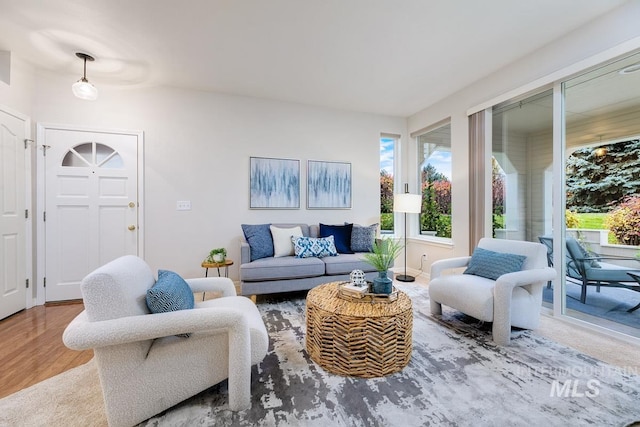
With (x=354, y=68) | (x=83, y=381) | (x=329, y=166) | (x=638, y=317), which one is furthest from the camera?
(x=329, y=166)

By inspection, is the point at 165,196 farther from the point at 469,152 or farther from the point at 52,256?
the point at 469,152

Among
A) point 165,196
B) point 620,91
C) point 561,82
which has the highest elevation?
point 561,82

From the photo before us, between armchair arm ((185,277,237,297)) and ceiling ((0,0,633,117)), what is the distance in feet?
7.06

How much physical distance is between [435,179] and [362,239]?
160cm

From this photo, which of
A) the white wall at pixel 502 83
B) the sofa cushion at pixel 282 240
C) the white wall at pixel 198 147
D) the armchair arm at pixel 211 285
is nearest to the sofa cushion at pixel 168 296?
the armchair arm at pixel 211 285

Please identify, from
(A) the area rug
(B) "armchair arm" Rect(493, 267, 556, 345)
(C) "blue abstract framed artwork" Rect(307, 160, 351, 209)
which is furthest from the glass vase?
(C) "blue abstract framed artwork" Rect(307, 160, 351, 209)

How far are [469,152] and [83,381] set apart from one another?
4.29 metres

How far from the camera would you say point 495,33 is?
247 centimetres

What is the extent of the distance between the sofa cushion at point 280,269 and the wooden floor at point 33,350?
139 centimetres

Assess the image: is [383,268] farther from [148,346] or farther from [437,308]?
[148,346]

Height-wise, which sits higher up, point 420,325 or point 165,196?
point 165,196

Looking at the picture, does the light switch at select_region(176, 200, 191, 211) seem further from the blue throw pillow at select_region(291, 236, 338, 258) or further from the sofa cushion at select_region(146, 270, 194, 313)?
the sofa cushion at select_region(146, 270, 194, 313)

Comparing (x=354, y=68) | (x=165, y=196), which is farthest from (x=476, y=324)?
(x=165, y=196)

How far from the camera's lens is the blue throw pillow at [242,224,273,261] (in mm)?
3312
